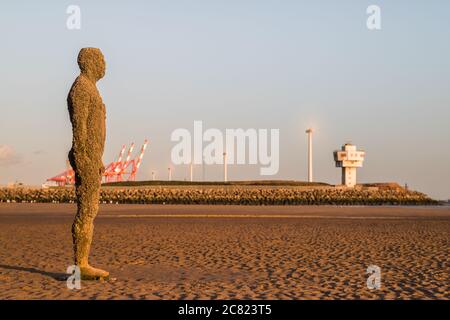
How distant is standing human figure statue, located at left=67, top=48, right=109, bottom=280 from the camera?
13.0 meters

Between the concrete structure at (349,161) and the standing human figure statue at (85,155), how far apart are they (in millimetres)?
104752

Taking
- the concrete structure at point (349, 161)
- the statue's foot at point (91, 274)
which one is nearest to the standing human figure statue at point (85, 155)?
the statue's foot at point (91, 274)

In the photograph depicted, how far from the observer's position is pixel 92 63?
13492 mm

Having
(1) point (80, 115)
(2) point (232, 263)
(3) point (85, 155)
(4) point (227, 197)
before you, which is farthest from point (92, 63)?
(4) point (227, 197)

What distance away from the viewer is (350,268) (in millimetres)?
15141

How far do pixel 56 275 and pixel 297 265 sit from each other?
6.10 metres

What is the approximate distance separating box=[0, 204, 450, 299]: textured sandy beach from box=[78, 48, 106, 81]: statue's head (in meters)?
4.65

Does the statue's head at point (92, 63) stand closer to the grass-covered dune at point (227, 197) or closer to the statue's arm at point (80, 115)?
the statue's arm at point (80, 115)

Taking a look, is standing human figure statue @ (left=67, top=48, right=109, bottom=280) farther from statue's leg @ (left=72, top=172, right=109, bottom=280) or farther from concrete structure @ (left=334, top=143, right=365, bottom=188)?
concrete structure @ (left=334, top=143, right=365, bottom=188)

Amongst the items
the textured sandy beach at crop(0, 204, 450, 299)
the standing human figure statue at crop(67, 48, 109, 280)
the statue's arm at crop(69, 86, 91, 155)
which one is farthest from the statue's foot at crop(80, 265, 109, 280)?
the statue's arm at crop(69, 86, 91, 155)

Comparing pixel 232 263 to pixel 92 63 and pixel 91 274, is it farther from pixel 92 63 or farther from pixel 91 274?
pixel 92 63

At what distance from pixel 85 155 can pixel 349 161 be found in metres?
105
